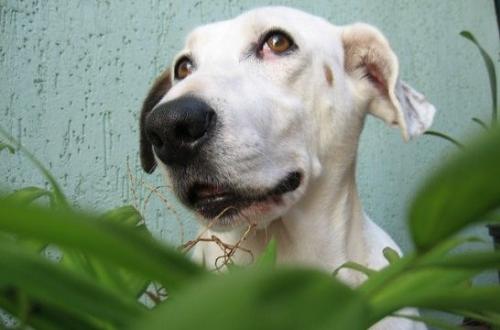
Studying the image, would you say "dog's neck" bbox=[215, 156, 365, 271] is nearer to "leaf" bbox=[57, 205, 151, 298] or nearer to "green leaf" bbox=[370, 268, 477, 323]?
"leaf" bbox=[57, 205, 151, 298]

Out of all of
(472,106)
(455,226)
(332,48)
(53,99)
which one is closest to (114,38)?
(53,99)

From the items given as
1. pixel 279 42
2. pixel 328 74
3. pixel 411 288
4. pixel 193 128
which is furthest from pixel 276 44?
pixel 411 288

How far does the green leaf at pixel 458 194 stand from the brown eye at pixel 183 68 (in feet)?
3.77

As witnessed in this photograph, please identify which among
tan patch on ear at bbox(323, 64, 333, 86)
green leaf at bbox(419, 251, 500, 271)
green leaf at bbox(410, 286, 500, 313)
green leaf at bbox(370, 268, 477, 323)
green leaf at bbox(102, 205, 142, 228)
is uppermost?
green leaf at bbox(419, 251, 500, 271)

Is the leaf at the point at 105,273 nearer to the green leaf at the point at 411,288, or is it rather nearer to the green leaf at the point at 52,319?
the green leaf at the point at 52,319

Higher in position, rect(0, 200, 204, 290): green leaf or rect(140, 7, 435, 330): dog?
rect(0, 200, 204, 290): green leaf

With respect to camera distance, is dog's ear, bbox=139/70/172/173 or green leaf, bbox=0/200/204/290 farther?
dog's ear, bbox=139/70/172/173

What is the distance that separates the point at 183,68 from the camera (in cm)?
129

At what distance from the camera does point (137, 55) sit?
1.82 m

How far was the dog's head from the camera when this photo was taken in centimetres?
90

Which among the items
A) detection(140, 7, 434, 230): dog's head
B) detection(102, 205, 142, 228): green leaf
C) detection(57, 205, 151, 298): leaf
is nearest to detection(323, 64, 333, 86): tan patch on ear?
detection(140, 7, 434, 230): dog's head

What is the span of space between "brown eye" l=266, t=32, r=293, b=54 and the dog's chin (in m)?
0.33

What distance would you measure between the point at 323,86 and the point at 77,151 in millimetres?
900

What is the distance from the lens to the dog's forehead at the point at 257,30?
119cm
